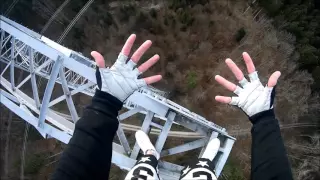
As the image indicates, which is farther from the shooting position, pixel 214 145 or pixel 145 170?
pixel 214 145

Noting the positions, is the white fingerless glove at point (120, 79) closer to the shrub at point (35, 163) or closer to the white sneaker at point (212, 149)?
the white sneaker at point (212, 149)

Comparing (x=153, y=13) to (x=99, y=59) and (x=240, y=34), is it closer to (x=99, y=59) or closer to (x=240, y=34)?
(x=240, y=34)

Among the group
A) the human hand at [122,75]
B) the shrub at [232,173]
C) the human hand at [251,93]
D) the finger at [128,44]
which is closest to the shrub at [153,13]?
the shrub at [232,173]

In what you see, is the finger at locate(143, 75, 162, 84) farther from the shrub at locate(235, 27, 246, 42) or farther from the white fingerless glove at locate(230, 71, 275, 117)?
the shrub at locate(235, 27, 246, 42)

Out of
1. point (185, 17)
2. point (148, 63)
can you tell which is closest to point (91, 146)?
point (148, 63)

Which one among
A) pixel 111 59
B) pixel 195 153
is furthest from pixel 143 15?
pixel 195 153

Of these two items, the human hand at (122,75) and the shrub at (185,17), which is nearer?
the human hand at (122,75)

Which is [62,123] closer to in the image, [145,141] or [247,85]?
[145,141]

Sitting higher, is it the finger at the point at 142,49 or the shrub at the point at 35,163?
the shrub at the point at 35,163
